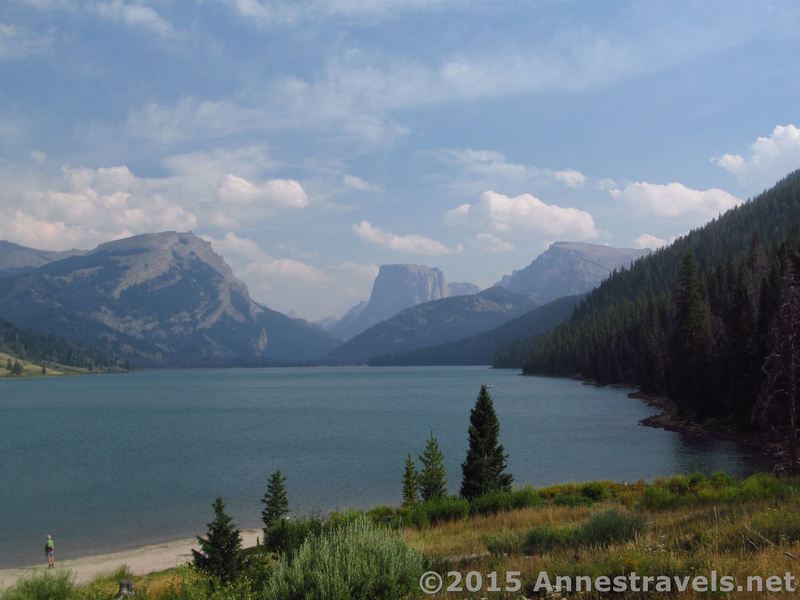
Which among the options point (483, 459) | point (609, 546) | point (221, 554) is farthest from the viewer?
point (483, 459)

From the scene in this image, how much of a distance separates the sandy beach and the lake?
8.36ft

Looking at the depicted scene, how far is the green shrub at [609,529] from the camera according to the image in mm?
14414

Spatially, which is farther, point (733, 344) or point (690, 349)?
point (690, 349)

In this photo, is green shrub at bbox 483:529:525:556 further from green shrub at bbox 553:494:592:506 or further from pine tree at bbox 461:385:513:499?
pine tree at bbox 461:385:513:499

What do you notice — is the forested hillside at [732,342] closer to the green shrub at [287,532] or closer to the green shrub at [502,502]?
the green shrub at [502,502]

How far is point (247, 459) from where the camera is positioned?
71438mm

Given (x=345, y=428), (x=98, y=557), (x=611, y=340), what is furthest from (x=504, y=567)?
(x=611, y=340)

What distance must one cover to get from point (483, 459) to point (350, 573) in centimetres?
2593

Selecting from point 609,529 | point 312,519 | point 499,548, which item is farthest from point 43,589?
point 609,529

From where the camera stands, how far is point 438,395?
16875 centimetres

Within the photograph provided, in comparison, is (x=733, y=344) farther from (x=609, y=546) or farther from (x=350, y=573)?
(x=350, y=573)

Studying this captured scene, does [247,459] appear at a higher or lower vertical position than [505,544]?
lower

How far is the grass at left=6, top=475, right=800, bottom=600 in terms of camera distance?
10555mm

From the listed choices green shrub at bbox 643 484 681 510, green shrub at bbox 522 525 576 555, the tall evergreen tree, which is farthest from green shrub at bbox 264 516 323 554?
the tall evergreen tree
